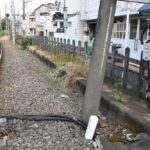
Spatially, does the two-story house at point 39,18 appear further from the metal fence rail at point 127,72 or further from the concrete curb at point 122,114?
the concrete curb at point 122,114

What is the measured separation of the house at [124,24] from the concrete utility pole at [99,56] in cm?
922

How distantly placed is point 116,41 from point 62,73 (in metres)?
10.3

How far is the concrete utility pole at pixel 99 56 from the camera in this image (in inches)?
227

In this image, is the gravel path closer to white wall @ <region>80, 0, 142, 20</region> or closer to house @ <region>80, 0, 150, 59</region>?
house @ <region>80, 0, 150, 59</region>

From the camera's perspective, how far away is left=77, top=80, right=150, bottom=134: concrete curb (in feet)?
18.1

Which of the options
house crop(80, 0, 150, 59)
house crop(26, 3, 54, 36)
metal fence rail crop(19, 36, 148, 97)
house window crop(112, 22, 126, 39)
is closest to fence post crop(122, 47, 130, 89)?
metal fence rail crop(19, 36, 148, 97)

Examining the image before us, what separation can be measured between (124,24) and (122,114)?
50.3ft

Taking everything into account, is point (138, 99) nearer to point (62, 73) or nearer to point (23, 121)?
point (23, 121)

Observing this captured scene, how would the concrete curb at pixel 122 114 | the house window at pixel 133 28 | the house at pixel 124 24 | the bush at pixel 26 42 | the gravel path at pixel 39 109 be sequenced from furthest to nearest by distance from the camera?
the bush at pixel 26 42, the house window at pixel 133 28, the house at pixel 124 24, the concrete curb at pixel 122 114, the gravel path at pixel 39 109

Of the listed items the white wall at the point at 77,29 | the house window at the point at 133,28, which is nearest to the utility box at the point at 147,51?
the house window at the point at 133,28

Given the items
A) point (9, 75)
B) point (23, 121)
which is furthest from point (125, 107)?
point (9, 75)

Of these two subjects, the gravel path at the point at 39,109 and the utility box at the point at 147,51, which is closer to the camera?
the gravel path at the point at 39,109

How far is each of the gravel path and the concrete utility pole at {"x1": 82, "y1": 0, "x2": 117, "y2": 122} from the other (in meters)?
0.49

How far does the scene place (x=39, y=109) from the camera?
293 inches
